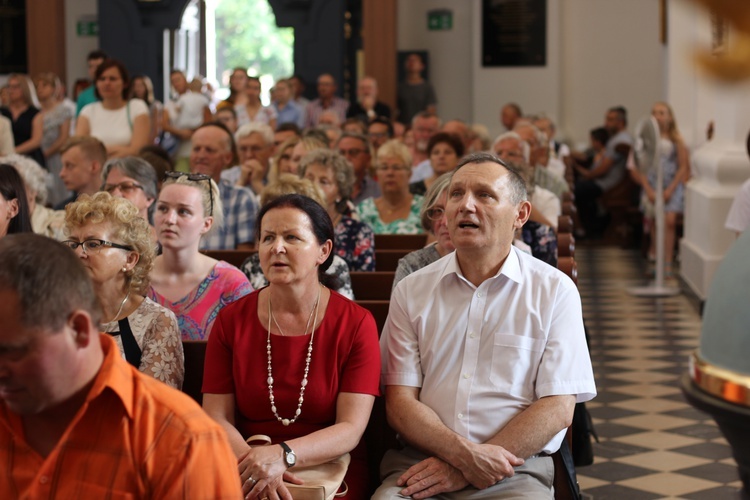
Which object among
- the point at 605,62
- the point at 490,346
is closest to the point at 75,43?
the point at 605,62

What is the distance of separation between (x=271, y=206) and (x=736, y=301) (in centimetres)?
240

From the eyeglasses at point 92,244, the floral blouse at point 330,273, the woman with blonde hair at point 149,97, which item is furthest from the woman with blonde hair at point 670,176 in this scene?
the eyeglasses at point 92,244

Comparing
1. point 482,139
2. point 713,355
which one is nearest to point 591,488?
point 713,355

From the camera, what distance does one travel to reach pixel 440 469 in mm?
3162

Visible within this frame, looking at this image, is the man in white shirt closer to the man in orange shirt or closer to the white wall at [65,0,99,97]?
the man in orange shirt

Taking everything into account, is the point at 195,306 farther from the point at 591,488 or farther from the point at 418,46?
the point at 418,46

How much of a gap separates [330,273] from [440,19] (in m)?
13.7

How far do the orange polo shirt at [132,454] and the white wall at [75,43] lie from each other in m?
17.8

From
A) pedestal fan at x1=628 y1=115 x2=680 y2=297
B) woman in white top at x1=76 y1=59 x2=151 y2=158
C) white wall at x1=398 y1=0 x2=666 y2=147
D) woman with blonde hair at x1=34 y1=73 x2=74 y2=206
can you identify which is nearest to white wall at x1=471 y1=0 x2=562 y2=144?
white wall at x1=398 y1=0 x2=666 y2=147

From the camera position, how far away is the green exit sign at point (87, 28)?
61.2ft

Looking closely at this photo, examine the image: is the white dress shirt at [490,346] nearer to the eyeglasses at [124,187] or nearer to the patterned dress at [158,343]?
the patterned dress at [158,343]

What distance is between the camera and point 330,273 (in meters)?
4.47

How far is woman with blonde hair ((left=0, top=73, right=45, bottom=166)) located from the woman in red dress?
318 inches

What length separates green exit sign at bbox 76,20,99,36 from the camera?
61.2 ft
